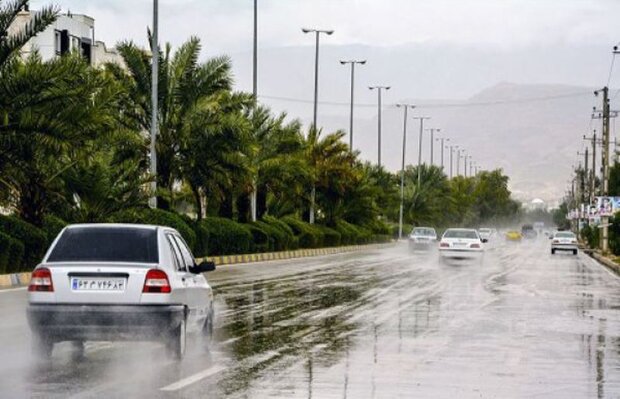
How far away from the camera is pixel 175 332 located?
496 inches

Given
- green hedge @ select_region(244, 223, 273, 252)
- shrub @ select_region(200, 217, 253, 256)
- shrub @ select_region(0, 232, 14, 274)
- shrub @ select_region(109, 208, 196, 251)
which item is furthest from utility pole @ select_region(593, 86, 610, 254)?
shrub @ select_region(0, 232, 14, 274)

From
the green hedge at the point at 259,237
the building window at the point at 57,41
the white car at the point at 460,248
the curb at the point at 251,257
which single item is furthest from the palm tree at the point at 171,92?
the building window at the point at 57,41

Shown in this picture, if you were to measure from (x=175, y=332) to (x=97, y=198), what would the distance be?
883 inches

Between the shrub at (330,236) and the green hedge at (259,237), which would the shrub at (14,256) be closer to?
the green hedge at (259,237)

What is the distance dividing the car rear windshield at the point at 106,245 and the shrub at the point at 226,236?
32.7 meters

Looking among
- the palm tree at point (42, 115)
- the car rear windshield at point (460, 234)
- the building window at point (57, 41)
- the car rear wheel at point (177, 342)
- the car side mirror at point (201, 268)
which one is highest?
the building window at point (57, 41)

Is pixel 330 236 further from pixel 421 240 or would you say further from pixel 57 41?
pixel 57 41

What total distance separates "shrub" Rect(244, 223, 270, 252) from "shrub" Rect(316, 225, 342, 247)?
1513cm

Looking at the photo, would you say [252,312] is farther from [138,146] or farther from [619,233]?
[619,233]

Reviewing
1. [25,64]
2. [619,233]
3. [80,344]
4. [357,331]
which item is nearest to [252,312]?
[357,331]

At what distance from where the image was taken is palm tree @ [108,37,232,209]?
4431 cm

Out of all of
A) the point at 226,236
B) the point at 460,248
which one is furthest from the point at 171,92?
the point at 460,248

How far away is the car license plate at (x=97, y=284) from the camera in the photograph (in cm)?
Answer: 1239

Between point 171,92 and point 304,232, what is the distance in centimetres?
2000
